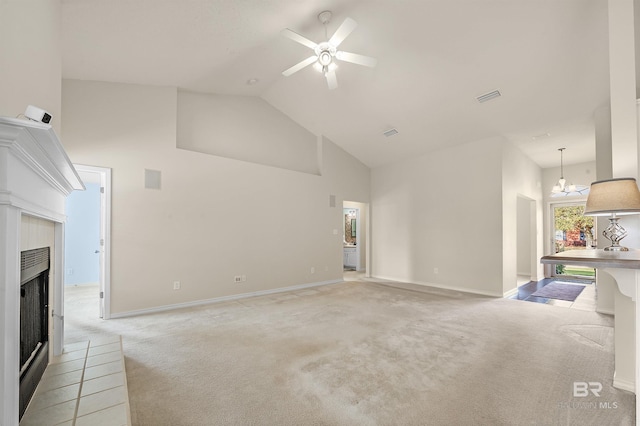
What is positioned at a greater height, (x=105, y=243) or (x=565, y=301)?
(x=105, y=243)

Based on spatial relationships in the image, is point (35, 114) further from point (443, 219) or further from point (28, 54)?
point (443, 219)

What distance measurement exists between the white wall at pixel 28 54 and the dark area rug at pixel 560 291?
7225mm

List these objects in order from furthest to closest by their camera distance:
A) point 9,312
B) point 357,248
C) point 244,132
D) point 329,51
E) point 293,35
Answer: point 357,248 → point 244,132 → point 329,51 → point 293,35 → point 9,312

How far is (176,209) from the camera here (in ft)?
14.5

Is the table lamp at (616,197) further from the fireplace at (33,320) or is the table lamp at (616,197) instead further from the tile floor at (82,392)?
the fireplace at (33,320)

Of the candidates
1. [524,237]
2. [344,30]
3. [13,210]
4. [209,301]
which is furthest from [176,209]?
[524,237]

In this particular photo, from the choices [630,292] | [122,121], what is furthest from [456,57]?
[122,121]

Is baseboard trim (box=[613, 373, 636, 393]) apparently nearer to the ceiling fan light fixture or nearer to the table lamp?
the table lamp

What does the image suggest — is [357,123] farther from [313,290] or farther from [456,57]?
[313,290]

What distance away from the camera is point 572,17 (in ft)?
9.68

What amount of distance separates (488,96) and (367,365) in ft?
13.5

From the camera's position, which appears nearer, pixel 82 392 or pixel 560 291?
pixel 82 392

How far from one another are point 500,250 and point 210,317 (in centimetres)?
495

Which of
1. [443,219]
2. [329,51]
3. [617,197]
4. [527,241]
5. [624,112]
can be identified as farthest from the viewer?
[527,241]
